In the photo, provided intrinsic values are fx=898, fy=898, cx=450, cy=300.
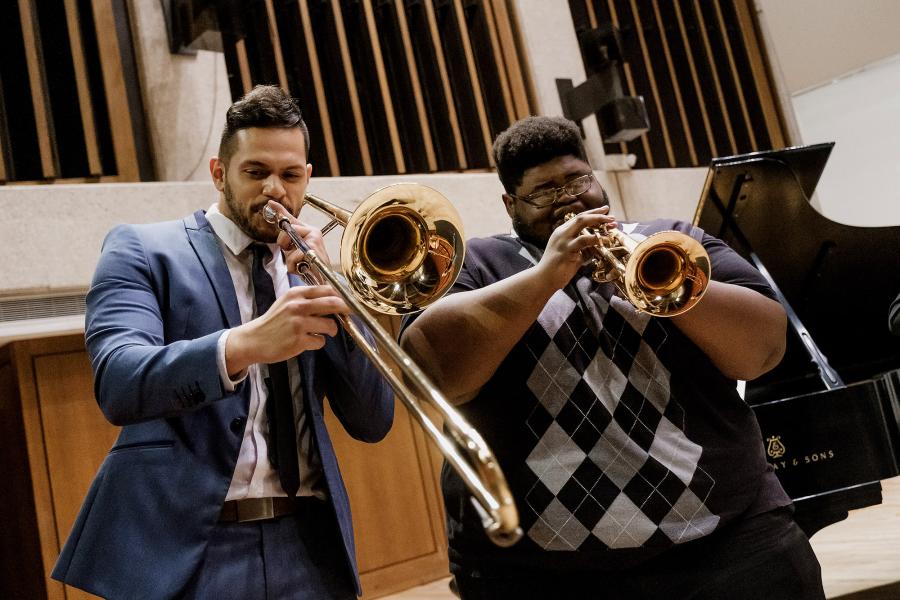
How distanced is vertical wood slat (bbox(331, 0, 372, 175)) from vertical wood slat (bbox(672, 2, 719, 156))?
2845mm

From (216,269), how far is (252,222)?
0.11 m

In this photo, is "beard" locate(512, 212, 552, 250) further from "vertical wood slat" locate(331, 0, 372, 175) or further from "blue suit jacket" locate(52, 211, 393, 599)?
"vertical wood slat" locate(331, 0, 372, 175)

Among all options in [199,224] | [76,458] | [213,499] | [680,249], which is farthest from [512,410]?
[76,458]

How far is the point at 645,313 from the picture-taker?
1.59m

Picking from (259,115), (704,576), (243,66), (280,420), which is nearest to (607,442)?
(704,576)

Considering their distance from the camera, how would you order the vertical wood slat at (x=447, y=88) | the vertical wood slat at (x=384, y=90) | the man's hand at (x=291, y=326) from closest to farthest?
the man's hand at (x=291, y=326) → the vertical wood slat at (x=384, y=90) → the vertical wood slat at (x=447, y=88)

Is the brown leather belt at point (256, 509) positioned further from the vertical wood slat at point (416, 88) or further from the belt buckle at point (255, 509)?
the vertical wood slat at point (416, 88)

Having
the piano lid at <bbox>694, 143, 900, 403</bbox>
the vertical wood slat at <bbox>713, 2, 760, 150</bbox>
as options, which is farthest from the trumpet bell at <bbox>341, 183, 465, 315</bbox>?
the vertical wood slat at <bbox>713, 2, 760, 150</bbox>

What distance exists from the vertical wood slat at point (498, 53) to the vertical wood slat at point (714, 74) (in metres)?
2.01

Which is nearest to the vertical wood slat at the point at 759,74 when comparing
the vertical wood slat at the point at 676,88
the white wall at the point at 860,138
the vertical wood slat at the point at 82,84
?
the white wall at the point at 860,138

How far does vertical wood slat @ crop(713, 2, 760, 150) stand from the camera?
694cm

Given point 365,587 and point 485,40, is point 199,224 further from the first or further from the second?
point 485,40

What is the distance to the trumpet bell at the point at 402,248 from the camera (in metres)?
1.49

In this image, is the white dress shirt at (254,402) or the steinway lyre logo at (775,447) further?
the steinway lyre logo at (775,447)
